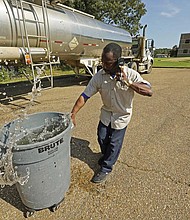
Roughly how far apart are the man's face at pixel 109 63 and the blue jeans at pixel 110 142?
759 mm

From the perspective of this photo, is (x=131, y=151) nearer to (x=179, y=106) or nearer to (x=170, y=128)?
Result: (x=170, y=128)

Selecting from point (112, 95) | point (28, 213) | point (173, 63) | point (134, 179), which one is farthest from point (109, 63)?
point (173, 63)

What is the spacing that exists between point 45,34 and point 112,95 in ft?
13.7

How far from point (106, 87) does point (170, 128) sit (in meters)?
2.59

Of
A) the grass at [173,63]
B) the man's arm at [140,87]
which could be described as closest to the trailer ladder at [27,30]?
the man's arm at [140,87]

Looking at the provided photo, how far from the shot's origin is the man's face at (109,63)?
201 cm

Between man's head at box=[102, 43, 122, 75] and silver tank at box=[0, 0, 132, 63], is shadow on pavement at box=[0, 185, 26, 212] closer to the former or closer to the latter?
man's head at box=[102, 43, 122, 75]

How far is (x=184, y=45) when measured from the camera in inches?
2442

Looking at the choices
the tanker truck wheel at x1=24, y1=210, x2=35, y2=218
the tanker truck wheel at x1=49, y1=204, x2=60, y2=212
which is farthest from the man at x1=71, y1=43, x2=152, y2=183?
Result: the tanker truck wheel at x1=24, y1=210, x2=35, y2=218

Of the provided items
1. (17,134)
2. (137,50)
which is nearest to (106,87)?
(17,134)

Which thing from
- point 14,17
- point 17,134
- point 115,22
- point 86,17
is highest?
point 115,22

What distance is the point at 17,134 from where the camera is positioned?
184 cm

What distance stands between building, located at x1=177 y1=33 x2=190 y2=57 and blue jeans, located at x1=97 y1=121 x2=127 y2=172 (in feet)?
222

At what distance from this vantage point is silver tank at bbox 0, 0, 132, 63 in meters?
4.53
